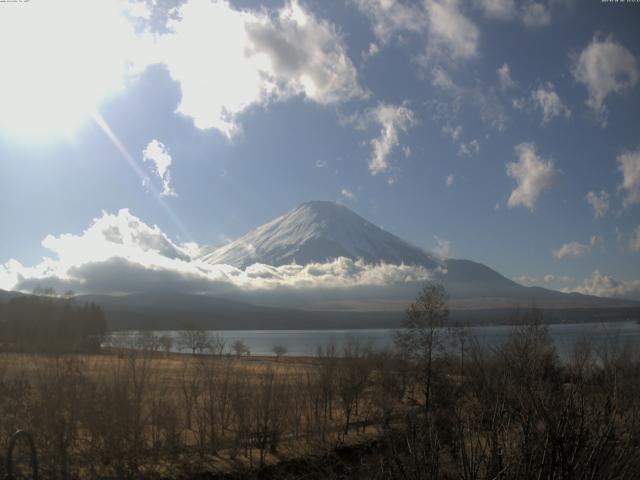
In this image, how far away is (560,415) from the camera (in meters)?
4.96

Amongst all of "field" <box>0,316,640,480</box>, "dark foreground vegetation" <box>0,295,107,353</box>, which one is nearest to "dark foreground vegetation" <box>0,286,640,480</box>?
"field" <box>0,316,640,480</box>

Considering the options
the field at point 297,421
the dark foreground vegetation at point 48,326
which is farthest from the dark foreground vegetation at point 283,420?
the dark foreground vegetation at point 48,326

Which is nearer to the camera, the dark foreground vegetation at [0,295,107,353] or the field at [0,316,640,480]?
the field at [0,316,640,480]

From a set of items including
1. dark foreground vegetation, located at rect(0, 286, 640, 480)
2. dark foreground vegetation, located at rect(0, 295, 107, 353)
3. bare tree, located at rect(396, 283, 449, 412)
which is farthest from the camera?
bare tree, located at rect(396, 283, 449, 412)

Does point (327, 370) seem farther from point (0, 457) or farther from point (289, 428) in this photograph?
point (0, 457)

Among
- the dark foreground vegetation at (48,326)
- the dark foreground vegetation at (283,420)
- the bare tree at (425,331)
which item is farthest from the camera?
the bare tree at (425,331)

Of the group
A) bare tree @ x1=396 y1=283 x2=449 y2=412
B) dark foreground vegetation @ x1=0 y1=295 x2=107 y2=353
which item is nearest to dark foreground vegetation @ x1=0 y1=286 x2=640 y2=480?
bare tree @ x1=396 y1=283 x2=449 y2=412

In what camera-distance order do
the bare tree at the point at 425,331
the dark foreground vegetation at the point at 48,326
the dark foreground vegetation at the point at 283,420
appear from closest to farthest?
the dark foreground vegetation at the point at 283,420, the dark foreground vegetation at the point at 48,326, the bare tree at the point at 425,331

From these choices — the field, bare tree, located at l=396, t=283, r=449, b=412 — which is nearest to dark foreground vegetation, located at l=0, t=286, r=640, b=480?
the field

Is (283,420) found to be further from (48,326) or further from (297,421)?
(48,326)

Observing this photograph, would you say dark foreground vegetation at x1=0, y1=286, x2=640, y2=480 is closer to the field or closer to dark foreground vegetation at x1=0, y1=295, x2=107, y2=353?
the field

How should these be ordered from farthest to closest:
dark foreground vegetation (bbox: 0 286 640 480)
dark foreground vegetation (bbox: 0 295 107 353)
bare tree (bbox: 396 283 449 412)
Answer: bare tree (bbox: 396 283 449 412), dark foreground vegetation (bbox: 0 295 107 353), dark foreground vegetation (bbox: 0 286 640 480)

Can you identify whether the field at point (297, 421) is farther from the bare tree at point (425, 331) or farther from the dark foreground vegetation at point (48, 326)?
the dark foreground vegetation at point (48, 326)

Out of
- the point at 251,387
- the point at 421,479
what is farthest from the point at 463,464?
the point at 251,387
